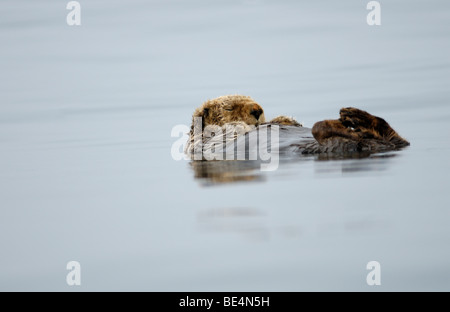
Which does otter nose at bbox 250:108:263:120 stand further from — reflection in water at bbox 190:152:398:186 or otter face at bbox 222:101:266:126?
reflection in water at bbox 190:152:398:186

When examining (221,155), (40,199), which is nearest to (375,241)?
(40,199)

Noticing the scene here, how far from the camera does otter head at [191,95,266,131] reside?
9109 mm

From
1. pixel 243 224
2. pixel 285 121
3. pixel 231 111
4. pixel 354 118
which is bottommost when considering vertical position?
pixel 243 224

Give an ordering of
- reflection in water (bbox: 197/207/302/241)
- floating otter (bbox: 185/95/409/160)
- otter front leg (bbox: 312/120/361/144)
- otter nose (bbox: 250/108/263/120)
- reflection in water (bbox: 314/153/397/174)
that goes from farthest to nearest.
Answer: otter nose (bbox: 250/108/263/120), floating otter (bbox: 185/95/409/160), otter front leg (bbox: 312/120/361/144), reflection in water (bbox: 314/153/397/174), reflection in water (bbox: 197/207/302/241)

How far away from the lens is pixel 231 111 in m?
9.20

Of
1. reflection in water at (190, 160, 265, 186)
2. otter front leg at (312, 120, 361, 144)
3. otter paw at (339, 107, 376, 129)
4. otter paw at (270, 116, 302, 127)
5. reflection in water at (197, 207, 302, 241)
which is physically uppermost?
otter paw at (270, 116, 302, 127)

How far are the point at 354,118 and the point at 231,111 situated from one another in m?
1.78

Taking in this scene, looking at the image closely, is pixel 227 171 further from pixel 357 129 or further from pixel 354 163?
pixel 357 129

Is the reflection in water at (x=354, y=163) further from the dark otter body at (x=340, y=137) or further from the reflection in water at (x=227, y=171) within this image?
the reflection in water at (x=227, y=171)

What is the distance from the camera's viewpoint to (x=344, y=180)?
6387mm

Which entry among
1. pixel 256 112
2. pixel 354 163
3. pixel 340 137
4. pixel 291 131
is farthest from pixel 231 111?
pixel 354 163

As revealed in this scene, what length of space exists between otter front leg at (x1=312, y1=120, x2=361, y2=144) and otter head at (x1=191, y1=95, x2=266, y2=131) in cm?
128

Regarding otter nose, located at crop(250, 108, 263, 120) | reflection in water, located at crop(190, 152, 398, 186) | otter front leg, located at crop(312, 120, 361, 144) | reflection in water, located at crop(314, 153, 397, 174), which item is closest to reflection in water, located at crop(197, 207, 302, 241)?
reflection in water, located at crop(190, 152, 398, 186)

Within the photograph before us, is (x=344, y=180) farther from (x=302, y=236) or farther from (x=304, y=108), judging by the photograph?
(x=304, y=108)
